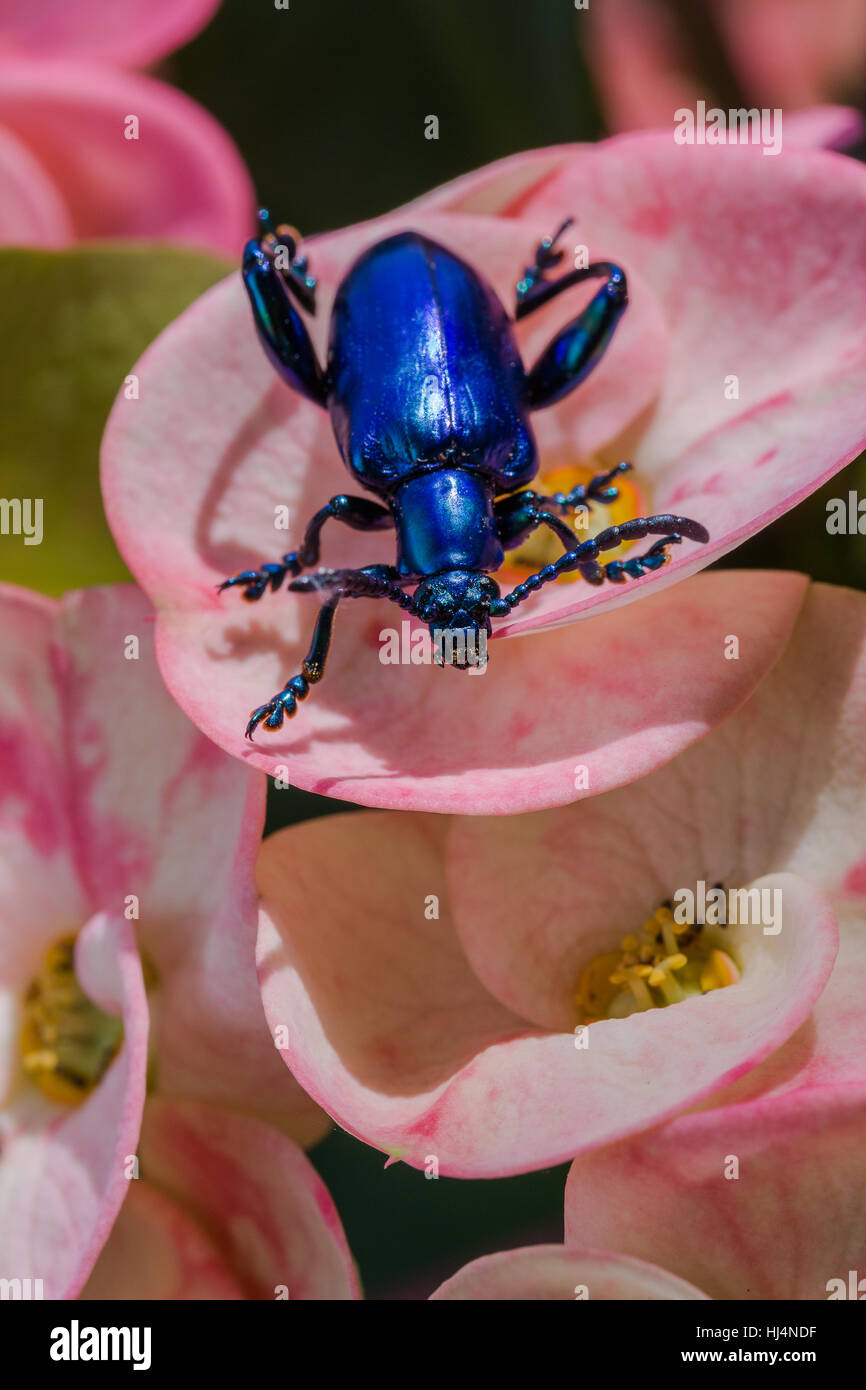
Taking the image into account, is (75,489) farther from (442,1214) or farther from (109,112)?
(442,1214)

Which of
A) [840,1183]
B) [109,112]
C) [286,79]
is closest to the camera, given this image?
[840,1183]

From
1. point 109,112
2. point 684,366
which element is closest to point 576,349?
point 684,366

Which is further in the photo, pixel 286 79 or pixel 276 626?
pixel 286 79

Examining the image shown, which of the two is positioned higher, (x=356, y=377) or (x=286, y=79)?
(x=286, y=79)

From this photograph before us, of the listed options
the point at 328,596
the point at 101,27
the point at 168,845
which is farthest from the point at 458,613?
the point at 101,27

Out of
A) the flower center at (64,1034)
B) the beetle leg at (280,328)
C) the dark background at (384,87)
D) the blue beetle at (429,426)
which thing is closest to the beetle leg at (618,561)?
the blue beetle at (429,426)

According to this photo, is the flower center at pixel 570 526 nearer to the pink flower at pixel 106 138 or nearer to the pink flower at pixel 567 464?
the pink flower at pixel 567 464

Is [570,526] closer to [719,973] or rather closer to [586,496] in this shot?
[586,496]
